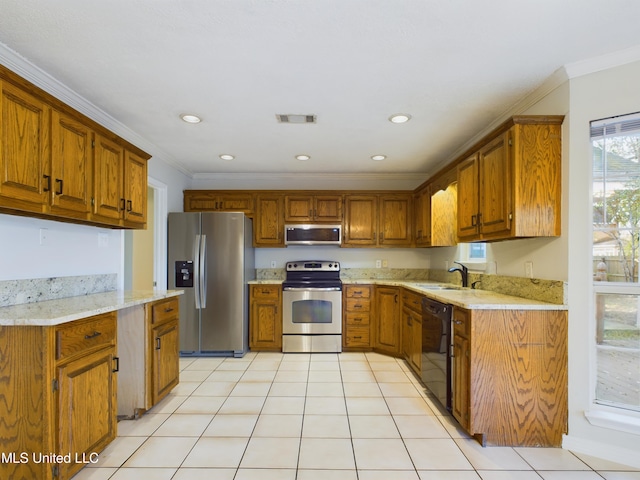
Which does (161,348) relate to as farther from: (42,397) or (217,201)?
(217,201)

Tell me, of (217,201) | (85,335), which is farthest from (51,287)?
(217,201)

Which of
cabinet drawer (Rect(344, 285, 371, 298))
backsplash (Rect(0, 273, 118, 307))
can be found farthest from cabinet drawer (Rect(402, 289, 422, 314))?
backsplash (Rect(0, 273, 118, 307))

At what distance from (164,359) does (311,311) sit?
1.90 m

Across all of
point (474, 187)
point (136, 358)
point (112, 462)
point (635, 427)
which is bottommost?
point (112, 462)

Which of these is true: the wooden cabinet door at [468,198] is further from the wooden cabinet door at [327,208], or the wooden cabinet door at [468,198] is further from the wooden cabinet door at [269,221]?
the wooden cabinet door at [269,221]

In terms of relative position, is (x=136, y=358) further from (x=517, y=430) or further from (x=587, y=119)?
(x=587, y=119)

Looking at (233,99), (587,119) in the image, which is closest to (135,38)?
(233,99)

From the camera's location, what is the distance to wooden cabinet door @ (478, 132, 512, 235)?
227 cm

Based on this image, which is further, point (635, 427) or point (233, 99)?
point (233, 99)

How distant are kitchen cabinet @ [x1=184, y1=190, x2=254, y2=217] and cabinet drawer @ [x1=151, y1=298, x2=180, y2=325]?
1890 mm

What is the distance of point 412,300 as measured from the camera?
11.5 feet

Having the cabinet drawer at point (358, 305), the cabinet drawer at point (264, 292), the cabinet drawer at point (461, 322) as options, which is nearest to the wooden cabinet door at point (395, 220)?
the cabinet drawer at point (358, 305)

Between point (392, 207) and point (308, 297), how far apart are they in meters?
1.60

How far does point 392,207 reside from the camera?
4.59 metres
